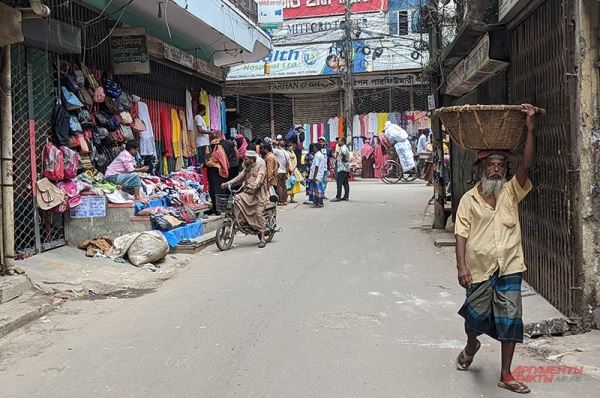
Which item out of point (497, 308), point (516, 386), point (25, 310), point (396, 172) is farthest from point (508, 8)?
point (396, 172)

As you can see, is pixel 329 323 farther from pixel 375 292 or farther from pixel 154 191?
pixel 154 191

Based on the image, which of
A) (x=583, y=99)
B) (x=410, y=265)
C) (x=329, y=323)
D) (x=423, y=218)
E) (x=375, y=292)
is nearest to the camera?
(x=583, y=99)

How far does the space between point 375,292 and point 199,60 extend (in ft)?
32.6

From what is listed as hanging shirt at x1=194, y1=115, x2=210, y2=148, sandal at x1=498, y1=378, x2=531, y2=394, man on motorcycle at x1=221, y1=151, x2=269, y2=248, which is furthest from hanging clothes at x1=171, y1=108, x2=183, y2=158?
sandal at x1=498, y1=378, x2=531, y2=394

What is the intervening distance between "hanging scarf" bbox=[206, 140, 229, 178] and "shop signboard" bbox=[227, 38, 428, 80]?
14545 mm

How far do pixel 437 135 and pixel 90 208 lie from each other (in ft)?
23.2

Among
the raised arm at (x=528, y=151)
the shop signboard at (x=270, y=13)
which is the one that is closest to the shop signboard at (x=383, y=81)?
the shop signboard at (x=270, y=13)

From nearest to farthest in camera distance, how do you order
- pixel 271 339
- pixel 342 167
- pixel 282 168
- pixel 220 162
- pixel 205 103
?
pixel 271 339
pixel 220 162
pixel 205 103
pixel 282 168
pixel 342 167

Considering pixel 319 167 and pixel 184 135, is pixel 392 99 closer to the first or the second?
pixel 319 167

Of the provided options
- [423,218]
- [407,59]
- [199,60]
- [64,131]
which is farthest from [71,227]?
[407,59]

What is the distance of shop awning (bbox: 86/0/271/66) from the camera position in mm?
11493

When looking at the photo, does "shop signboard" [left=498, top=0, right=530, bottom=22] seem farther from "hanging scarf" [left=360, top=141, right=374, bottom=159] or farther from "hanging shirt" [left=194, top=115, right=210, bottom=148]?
"hanging scarf" [left=360, top=141, right=374, bottom=159]

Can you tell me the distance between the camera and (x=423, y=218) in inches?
579

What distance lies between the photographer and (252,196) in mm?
11305
